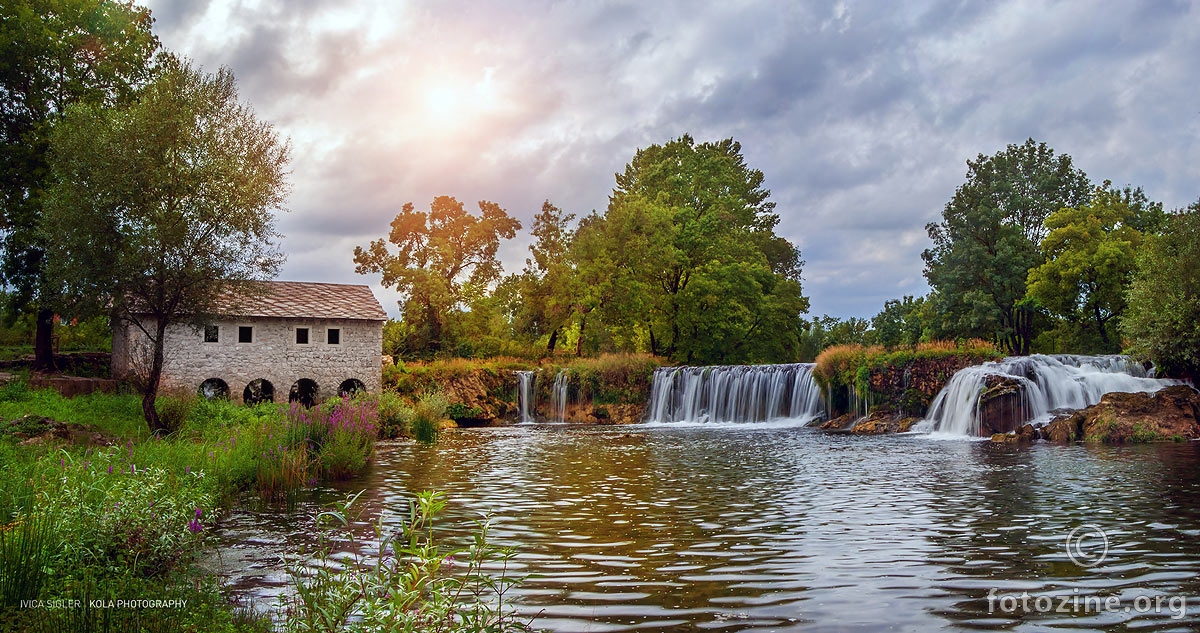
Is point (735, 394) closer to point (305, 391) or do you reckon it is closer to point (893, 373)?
point (893, 373)

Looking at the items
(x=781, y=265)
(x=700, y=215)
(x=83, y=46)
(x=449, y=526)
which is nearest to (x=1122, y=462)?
(x=449, y=526)

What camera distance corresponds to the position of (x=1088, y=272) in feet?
159

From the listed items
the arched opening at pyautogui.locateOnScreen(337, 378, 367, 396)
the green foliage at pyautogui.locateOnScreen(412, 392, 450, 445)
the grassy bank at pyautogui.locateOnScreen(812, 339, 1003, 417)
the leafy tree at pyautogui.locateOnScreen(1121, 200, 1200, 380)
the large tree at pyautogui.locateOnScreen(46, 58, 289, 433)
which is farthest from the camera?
the arched opening at pyautogui.locateOnScreen(337, 378, 367, 396)

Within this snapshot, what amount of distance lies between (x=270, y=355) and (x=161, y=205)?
18.0 m

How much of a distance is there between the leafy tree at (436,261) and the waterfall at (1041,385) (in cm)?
3221

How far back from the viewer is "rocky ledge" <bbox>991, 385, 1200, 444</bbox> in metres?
23.6

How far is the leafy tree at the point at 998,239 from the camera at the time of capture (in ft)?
171

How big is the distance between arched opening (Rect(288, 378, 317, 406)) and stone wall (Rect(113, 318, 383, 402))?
0.68 metres

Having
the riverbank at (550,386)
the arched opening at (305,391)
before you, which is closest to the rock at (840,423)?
the riverbank at (550,386)

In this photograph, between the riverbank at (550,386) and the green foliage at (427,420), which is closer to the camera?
the green foliage at (427,420)

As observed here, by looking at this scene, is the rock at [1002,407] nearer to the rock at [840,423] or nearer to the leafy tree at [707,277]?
the rock at [840,423]

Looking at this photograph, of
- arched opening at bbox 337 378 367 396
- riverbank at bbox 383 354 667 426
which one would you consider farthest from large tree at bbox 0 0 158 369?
riverbank at bbox 383 354 667 426

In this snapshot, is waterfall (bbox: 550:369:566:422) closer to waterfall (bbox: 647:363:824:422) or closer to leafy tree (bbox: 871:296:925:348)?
waterfall (bbox: 647:363:824:422)

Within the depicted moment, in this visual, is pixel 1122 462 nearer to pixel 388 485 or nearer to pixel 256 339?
pixel 388 485
